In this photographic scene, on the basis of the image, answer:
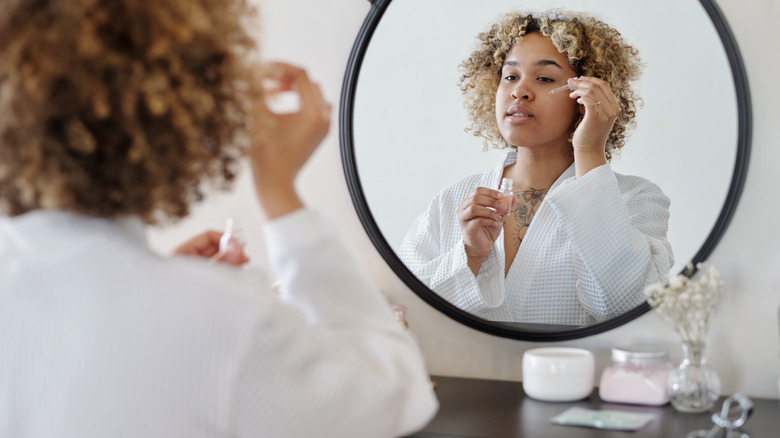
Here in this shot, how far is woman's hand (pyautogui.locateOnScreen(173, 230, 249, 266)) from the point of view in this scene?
114 cm

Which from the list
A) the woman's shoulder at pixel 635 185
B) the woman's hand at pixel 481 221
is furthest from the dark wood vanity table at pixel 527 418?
the woman's shoulder at pixel 635 185

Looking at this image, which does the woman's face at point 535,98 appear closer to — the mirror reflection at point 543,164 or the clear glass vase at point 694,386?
the mirror reflection at point 543,164

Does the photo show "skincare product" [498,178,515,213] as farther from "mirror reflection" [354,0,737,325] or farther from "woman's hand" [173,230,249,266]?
"woman's hand" [173,230,249,266]

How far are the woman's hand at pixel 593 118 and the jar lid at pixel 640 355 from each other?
11.8 inches

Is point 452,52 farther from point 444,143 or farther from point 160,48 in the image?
point 160,48

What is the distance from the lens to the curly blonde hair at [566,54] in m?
1.27

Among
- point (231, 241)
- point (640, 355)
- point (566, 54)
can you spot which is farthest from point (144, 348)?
point (566, 54)

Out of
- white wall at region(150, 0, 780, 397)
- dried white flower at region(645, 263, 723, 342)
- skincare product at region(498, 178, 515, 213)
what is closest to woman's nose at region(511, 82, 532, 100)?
skincare product at region(498, 178, 515, 213)

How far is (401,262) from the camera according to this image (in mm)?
1479

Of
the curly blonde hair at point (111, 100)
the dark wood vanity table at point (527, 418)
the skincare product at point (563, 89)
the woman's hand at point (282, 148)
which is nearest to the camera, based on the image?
the curly blonde hair at point (111, 100)

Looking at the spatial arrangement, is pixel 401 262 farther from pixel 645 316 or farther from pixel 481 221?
pixel 645 316

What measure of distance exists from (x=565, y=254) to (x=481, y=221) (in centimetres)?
16

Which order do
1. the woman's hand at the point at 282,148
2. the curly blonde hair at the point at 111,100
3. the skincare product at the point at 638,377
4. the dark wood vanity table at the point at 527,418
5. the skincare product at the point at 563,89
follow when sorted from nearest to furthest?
1. the curly blonde hair at the point at 111,100
2. the woman's hand at the point at 282,148
3. the dark wood vanity table at the point at 527,418
4. the skincare product at the point at 638,377
5. the skincare product at the point at 563,89

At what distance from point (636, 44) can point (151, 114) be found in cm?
86
